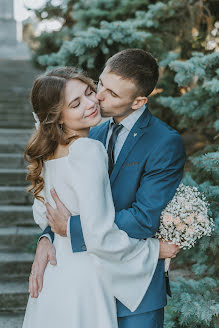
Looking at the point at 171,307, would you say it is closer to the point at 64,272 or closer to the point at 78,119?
the point at 64,272

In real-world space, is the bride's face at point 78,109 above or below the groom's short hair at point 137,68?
below

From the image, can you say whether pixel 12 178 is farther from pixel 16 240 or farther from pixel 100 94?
pixel 100 94

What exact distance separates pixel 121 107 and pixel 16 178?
10.1 feet

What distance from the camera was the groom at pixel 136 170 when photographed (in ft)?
5.92

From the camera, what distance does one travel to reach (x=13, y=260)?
375 cm

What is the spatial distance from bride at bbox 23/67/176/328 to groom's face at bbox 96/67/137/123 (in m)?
0.07

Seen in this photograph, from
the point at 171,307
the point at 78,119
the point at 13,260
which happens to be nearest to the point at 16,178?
the point at 13,260

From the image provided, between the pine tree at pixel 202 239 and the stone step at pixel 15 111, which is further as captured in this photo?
the stone step at pixel 15 111

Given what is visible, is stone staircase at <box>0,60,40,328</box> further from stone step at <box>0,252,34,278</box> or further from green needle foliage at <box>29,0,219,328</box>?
green needle foliage at <box>29,0,219,328</box>

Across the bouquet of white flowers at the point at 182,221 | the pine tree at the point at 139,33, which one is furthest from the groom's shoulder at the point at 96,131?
the pine tree at the point at 139,33

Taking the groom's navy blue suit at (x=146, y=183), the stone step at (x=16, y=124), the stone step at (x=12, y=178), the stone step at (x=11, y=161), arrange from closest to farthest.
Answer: the groom's navy blue suit at (x=146, y=183)
the stone step at (x=12, y=178)
the stone step at (x=11, y=161)
the stone step at (x=16, y=124)

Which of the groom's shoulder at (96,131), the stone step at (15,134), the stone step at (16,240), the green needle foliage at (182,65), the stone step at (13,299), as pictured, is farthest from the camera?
the stone step at (15,134)

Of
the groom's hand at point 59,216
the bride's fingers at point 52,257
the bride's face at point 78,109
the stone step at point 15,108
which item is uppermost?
the bride's face at point 78,109

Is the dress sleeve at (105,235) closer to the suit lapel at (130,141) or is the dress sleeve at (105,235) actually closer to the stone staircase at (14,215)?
the suit lapel at (130,141)
